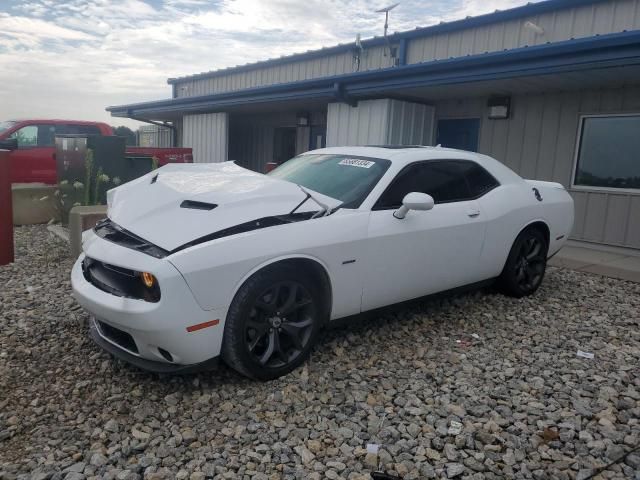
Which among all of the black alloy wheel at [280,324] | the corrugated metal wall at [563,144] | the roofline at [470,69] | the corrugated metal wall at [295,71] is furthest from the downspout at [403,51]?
the black alloy wheel at [280,324]

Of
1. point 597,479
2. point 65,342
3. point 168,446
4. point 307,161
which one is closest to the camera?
point 597,479

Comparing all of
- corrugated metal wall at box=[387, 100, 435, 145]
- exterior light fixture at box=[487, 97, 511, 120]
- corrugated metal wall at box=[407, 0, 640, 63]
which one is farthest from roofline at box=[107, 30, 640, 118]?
corrugated metal wall at box=[407, 0, 640, 63]

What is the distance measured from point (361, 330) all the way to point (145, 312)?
1944 millimetres

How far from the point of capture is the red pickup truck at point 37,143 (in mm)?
10375

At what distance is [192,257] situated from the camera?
9.43 ft

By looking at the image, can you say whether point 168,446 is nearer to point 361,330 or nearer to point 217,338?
point 217,338

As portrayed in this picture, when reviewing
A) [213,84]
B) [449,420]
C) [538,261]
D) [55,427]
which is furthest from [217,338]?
[213,84]

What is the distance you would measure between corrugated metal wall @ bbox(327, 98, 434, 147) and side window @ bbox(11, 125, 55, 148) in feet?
19.6

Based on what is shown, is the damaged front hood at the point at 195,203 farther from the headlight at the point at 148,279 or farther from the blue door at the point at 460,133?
the blue door at the point at 460,133

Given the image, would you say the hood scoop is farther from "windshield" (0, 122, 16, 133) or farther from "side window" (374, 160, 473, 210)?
"windshield" (0, 122, 16, 133)

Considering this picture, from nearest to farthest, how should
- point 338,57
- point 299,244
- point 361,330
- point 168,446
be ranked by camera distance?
point 168,446, point 299,244, point 361,330, point 338,57

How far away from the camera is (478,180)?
4.76m

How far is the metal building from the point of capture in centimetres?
703

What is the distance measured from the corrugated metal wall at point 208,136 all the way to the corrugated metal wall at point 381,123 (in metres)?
4.40
